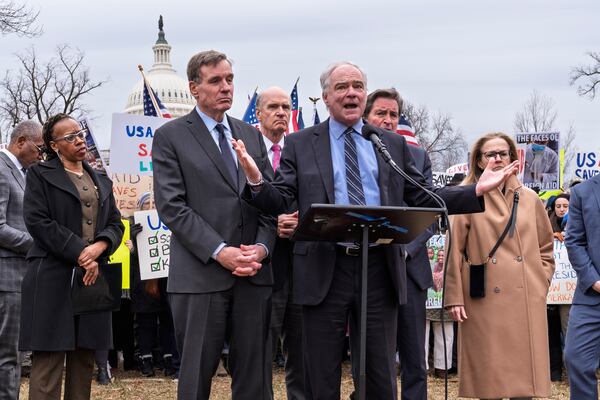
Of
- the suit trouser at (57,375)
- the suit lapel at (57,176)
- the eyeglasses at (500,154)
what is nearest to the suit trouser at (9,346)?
the suit trouser at (57,375)

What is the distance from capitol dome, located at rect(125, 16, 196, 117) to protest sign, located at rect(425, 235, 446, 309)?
2760 inches

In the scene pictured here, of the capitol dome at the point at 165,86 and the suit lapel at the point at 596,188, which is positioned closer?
the suit lapel at the point at 596,188

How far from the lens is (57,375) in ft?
20.9

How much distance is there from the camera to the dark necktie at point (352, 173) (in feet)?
17.6

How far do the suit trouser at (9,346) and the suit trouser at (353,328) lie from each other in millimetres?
2971

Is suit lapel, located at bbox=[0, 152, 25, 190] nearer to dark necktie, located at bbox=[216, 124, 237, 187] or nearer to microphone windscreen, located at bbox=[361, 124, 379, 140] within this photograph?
dark necktie, located at bbox=[216, 124, 237, 187]

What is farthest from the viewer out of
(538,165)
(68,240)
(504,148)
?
(538,165)

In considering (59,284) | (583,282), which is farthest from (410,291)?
(59,284)

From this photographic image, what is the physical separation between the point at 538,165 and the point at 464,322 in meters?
6.75

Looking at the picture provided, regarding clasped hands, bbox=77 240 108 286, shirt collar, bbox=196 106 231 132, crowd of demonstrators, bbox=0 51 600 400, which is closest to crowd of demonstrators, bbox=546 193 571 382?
crowd of demonstrators, bbox=0 51 600 400

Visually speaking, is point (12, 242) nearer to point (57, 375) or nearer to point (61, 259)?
point (61, 259)

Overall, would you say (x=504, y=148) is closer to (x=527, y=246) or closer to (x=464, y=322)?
(x=527, y=246)

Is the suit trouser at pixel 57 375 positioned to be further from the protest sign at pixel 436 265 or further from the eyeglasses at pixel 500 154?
the protest sign at pixel 436 265

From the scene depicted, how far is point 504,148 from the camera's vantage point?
6.72 m
